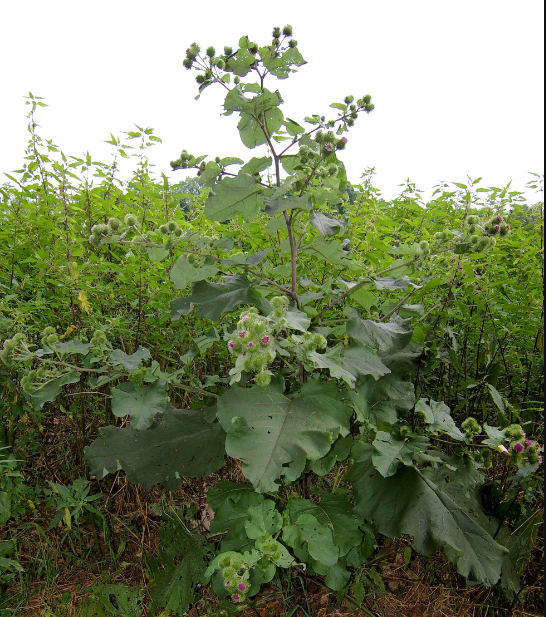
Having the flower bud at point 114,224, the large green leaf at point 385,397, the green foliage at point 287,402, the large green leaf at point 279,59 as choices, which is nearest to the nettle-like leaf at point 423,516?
the green foliage at point 287,402

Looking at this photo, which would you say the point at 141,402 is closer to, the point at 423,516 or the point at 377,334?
the point at 377,334

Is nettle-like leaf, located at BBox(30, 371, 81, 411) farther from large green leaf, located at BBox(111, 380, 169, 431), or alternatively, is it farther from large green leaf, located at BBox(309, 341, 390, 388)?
large green leaf, located at BBox(309, 341, 390, 388)

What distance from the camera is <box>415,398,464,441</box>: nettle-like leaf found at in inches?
65.1

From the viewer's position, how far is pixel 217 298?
5.57 feet

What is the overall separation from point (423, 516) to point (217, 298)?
1.16m

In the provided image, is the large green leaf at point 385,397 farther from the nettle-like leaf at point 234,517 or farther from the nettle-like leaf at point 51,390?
the nettle-like leaf at point 51,390

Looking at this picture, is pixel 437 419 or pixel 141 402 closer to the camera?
pixel 141 402

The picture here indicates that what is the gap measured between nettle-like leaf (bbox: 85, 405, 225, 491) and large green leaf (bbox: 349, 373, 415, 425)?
0.65 meters

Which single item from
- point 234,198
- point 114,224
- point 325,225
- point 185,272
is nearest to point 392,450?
point 325,225

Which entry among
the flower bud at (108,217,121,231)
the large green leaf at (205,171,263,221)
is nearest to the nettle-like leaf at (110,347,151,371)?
the flower bud at (108,217,121,231)

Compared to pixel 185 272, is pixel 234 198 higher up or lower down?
higher up

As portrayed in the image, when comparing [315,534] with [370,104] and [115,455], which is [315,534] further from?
[370,104]

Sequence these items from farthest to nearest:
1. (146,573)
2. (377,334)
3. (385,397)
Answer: (146,573) → (385,397) → (377,334)

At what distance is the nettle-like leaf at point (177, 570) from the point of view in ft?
5.91
